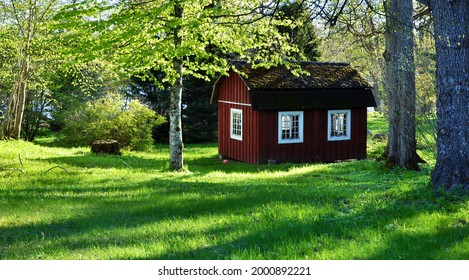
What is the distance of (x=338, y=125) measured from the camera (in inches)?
1008

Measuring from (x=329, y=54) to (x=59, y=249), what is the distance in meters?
50.0

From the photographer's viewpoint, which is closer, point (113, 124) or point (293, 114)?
point (293, 114)

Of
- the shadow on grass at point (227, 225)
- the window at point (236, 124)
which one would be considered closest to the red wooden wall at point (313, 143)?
the window at point (236, 124)

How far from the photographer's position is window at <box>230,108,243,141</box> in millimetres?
24811

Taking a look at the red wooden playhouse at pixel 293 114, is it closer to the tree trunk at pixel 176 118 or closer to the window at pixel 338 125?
the window at pixel 338 125

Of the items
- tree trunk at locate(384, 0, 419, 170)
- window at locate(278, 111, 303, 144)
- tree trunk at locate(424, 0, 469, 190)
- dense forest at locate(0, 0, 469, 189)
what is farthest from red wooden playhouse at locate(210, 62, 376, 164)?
tree trunk at locate(424, 0, 469, 190)

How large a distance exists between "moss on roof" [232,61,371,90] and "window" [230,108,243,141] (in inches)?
74.4

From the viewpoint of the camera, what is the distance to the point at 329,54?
5447 cm

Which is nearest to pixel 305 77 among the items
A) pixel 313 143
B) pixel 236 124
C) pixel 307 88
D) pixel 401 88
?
pixel 307 88

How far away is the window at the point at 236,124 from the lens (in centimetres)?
2481

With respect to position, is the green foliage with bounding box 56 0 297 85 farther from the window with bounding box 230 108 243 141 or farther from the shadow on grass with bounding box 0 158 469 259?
the window with bounding box 230 108 243 141

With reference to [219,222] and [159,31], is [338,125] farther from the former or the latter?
[219,222]

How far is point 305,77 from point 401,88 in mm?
8435
